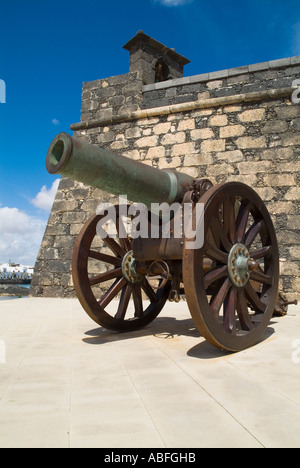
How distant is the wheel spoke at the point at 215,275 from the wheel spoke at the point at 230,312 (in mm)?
152

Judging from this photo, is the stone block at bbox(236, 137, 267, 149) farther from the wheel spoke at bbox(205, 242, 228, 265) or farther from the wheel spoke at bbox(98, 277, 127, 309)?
the wheel spoke at bbox(205, 242, 228, 265)

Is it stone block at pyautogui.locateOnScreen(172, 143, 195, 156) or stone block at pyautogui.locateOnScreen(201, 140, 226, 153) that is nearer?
stone block at pyautogui.locateOnScreen(201, 140, 226, 153)

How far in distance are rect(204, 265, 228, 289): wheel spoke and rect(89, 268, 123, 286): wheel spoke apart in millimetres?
1109

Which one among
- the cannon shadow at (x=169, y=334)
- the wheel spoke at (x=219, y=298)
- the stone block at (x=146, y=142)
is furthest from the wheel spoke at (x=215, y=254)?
the stone block at (x=146, y=142)

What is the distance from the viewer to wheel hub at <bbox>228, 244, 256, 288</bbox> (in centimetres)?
277

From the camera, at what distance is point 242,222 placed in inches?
121

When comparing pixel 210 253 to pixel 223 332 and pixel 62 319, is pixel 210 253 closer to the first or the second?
pixel 223 332

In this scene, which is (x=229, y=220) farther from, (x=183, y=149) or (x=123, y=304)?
(x=183, y=149)

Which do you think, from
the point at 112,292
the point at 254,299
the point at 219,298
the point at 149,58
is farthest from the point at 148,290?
the point at 149,58

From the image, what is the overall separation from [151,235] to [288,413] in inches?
73.7

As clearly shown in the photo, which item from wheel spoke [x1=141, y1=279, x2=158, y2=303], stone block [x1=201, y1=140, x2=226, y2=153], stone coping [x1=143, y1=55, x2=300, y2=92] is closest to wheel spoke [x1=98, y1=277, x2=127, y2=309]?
wheel spoke [x1=141, y1=279, x2=158, y2=303]

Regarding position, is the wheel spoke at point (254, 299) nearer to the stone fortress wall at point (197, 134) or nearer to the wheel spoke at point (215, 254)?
the wheel spoke at point (215, 254)

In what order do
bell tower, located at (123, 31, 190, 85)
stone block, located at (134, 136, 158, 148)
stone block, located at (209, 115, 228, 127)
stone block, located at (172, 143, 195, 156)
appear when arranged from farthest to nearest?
bell tower, located at (123, 31, 190, 85) < stone block, located at (134, 136, 158, 148) < stone block, located at (172, 143, 195, 156) < stone block, located at (209, 115, 228, 127)

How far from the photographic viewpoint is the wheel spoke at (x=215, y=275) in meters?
2.56
